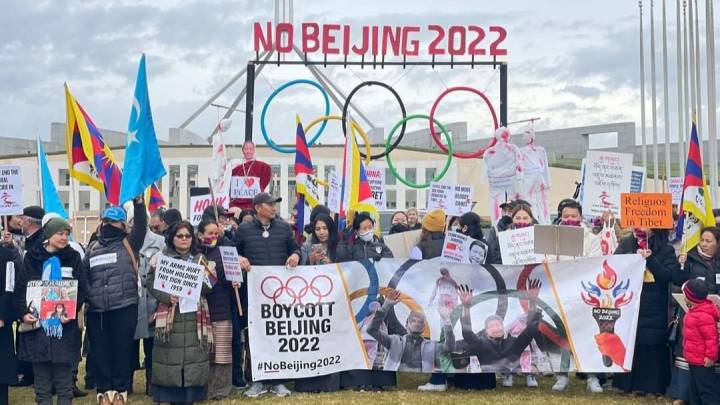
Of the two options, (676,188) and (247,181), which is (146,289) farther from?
(676,188)

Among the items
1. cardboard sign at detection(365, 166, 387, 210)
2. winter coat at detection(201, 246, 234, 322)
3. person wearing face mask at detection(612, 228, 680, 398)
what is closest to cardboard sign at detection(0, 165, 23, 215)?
winter coat at detection(201, 246, 234, 322)

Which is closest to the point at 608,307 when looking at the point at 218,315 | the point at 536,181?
the point at 218,315

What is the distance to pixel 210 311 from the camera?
752cm

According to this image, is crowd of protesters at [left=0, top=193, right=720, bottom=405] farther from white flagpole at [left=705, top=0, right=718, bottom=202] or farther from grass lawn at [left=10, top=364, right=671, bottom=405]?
white flagpole at [left=705, top=0, right=718, bottom=202]

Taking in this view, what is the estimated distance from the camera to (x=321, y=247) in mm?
8047

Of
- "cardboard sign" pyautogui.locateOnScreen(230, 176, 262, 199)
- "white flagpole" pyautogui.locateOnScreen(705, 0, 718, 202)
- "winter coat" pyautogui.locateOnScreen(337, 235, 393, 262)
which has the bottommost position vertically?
"winter coat" pyautogui.locateOnScreen(337, 235, 393, 262)

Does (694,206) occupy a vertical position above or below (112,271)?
above

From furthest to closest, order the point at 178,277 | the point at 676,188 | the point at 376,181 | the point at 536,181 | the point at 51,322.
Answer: the point at 676,188 → the point at 376,181 → the point at 536,181 → the point at 178,277 → the point at 51,322

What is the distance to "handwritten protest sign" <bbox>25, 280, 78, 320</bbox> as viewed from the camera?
6742 mm

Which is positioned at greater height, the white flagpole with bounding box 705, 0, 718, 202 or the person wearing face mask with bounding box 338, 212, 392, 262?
the white flagpole with bounding box 705, 0, 718, 202

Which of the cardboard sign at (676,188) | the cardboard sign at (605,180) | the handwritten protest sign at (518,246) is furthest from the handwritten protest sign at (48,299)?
the cardboard sign at (676,188)

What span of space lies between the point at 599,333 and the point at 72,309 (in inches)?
185

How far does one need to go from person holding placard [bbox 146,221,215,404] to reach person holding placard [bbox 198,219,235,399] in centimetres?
14

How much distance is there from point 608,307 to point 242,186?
5775 millimetres
